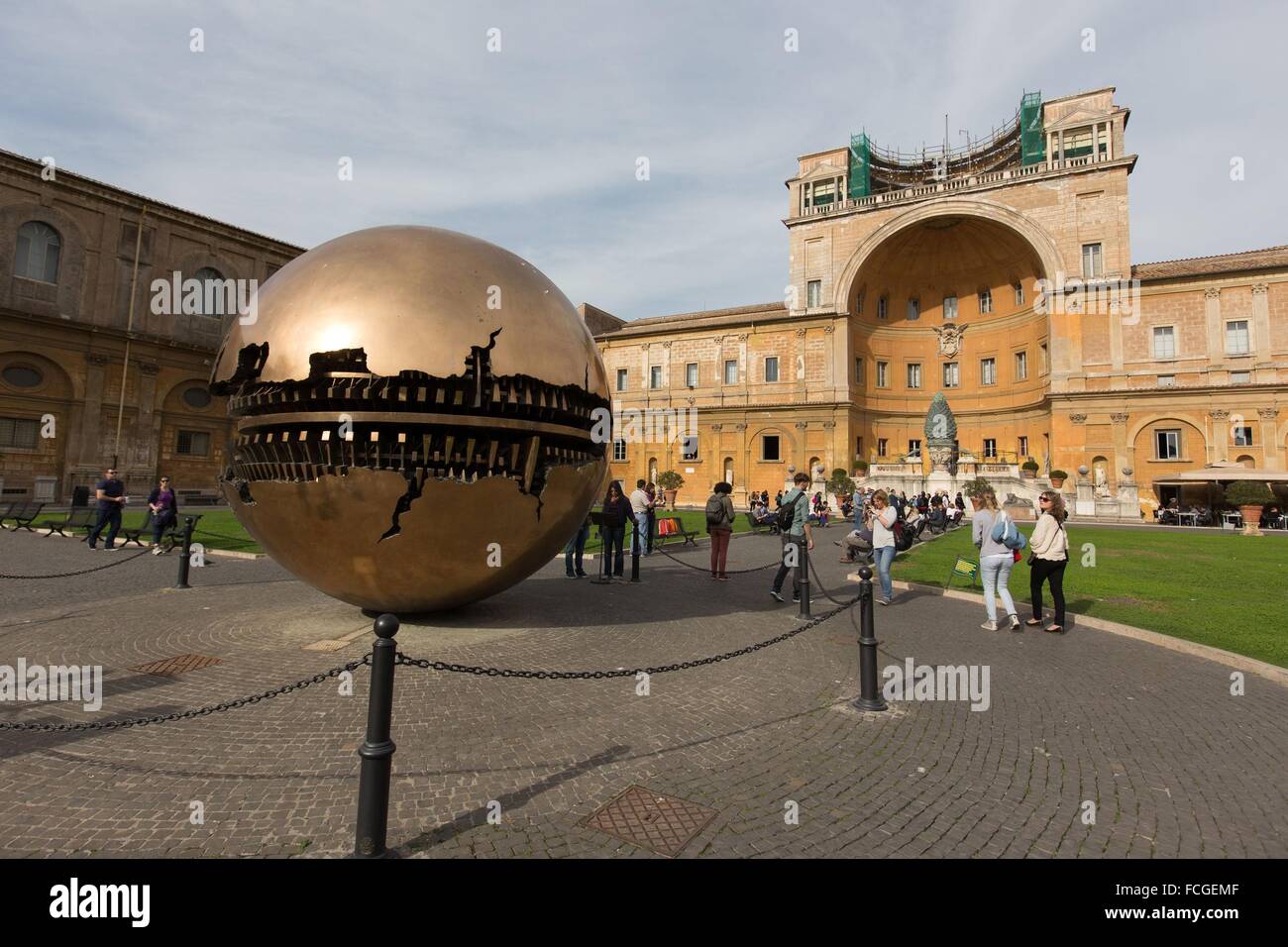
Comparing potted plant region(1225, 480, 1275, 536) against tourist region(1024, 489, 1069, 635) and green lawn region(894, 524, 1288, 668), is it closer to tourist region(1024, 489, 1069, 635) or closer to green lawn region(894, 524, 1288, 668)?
green lawn region(894, 524, 1288, 668)

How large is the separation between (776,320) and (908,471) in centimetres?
1636

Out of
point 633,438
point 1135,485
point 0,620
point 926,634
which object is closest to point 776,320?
point 633,438

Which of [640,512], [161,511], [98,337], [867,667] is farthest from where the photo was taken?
[98,337]

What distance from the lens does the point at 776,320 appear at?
155 ft

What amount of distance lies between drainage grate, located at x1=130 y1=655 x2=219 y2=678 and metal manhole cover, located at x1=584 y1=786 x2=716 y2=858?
4392 millimetres

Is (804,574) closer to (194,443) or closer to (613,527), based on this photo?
(613,527)

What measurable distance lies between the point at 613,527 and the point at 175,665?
6867mm

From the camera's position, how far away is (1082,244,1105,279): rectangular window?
37906mm

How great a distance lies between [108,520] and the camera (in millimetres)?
14141

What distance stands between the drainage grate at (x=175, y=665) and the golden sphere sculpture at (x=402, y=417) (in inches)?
43.9

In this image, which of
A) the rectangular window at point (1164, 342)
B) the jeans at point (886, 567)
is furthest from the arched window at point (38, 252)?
the rectangular window at point (1164, 342)

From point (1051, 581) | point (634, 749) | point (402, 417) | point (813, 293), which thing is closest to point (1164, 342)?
point (813, 293)

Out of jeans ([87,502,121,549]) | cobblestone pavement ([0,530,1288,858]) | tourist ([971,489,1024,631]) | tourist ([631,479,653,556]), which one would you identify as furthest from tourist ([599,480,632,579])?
jeans ([87,502,121,549])

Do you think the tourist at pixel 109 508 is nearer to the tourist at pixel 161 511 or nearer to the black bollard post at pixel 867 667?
the tourist at pixel 161 511
